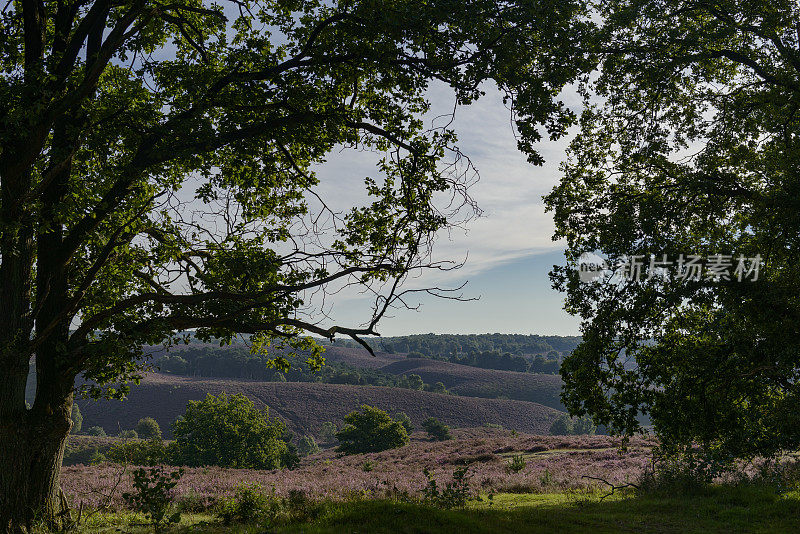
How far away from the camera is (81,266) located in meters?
11.8

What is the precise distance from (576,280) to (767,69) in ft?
25.3

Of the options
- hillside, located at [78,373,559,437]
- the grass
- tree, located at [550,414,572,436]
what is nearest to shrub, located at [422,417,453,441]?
hillside, located at [78,373,559,437]

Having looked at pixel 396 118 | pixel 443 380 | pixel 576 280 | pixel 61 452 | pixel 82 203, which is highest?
pixel 396 118

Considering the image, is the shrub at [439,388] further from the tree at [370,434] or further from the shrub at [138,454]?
the shrub at [138,454]

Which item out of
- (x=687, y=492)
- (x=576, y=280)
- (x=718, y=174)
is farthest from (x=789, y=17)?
(x=687, y=492)

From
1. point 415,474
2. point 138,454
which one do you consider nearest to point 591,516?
point 415,474

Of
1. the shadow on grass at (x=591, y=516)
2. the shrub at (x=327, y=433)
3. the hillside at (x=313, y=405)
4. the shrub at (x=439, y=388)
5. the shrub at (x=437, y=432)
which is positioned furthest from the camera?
the shrub at (x=439, y=388)

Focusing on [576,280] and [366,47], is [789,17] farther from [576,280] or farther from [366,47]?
[366,47]

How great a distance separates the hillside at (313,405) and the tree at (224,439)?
6393 centimetres

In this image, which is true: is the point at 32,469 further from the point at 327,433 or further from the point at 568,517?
the point at 327,433

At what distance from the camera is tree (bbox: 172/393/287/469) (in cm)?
4971

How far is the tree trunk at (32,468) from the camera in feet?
31.0

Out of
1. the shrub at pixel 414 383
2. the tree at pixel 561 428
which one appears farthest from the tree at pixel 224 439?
the shrub at pixel 414 383

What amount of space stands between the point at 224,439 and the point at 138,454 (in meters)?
11.0
